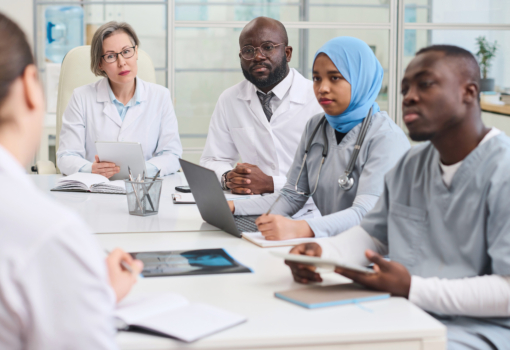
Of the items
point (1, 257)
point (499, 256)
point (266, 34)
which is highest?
point (266, 34)

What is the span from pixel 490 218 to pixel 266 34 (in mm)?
1630

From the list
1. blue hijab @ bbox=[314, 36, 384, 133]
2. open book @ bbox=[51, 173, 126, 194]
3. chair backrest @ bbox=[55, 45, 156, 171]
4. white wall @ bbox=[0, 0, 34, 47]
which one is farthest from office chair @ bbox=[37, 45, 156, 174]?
blue hijab @ bbox=[314, 36, 384, 133]

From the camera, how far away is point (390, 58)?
4500 mm

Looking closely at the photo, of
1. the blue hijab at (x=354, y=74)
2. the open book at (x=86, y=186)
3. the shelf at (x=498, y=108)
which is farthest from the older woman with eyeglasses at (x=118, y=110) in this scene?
the shelf at (x=498, y=108)

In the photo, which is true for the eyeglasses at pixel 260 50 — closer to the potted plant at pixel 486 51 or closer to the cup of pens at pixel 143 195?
the cup of pens at pixel 143 195

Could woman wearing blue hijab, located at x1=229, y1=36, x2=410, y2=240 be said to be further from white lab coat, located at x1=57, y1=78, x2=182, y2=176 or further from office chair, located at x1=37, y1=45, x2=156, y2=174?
office chair, located at x1=37, y1=45, x2=156, y2=174

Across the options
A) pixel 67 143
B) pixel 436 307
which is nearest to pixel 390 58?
pixel 67 143

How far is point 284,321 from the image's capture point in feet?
2.82

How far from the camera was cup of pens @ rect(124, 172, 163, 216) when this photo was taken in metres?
1.68

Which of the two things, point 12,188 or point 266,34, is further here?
point 266,34

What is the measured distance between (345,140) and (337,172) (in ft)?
0.35

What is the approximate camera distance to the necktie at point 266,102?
100 inches

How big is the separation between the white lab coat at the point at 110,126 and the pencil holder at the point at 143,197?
88 cm

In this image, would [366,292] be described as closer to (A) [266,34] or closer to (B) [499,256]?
(B) [499,256]
